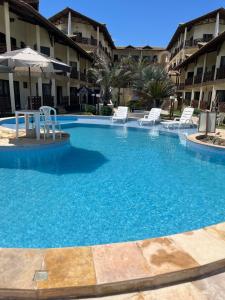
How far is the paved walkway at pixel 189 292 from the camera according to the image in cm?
213

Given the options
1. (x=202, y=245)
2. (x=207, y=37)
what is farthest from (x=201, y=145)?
(x=207, y=37)

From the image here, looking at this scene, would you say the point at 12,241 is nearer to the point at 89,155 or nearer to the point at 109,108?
the point at 89,155

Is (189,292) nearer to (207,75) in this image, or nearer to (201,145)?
(201,145)

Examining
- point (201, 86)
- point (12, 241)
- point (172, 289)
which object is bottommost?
point (12, 241)

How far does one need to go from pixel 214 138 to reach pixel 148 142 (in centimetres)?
262

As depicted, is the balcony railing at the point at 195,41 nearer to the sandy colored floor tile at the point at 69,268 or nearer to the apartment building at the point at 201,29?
the apartment building at the point at 201,29

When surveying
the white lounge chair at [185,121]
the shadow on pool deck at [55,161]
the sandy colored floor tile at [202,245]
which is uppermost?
the white lounge chair at [185,121]

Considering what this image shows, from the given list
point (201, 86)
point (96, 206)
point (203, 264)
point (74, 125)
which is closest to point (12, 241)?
point (96, 206)

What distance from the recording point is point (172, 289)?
2234 mm

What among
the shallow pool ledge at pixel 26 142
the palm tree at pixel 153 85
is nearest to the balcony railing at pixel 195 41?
the palm tree at pixel 153 85

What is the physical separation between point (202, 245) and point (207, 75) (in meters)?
24.7

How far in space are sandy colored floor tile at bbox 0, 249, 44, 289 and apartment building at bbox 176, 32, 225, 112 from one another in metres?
18.2

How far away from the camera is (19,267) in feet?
7.48

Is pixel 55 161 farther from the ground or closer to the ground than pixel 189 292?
closer to the ground
